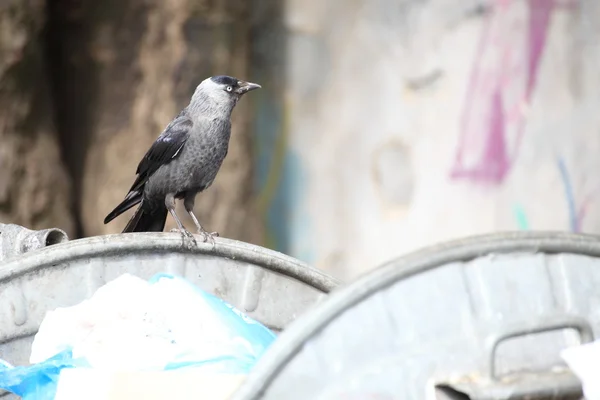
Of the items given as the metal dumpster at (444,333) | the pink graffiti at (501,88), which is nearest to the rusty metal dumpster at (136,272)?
the metal dumpster at (444,333)

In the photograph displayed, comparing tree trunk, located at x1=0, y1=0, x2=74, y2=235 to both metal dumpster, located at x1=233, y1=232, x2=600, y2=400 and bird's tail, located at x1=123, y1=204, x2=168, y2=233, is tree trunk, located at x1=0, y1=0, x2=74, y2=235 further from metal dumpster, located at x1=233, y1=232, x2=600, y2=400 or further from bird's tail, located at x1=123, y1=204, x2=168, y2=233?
metal dumpster, located at x1=233, y1=232, x2=600, y2=400

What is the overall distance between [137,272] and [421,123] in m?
2.33

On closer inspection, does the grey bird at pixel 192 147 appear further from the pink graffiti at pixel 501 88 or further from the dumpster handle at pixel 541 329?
the dumpster handle at pixel 541 329

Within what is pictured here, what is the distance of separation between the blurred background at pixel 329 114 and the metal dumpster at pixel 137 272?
6.62ft

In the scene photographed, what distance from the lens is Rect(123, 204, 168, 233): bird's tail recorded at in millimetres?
2904

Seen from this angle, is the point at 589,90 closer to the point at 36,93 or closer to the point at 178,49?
the point at 178,49

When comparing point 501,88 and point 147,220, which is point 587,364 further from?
point 501,88

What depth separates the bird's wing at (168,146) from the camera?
275 centimetres

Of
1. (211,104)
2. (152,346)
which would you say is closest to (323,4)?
(211,104)

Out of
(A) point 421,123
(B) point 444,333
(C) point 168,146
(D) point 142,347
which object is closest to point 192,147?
(C) point 168,146

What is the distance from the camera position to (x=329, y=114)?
4141 millimetres

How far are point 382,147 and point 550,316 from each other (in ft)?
9.31

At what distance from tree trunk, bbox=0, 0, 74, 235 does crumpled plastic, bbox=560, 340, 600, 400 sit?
3025mm

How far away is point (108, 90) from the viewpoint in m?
4.15
